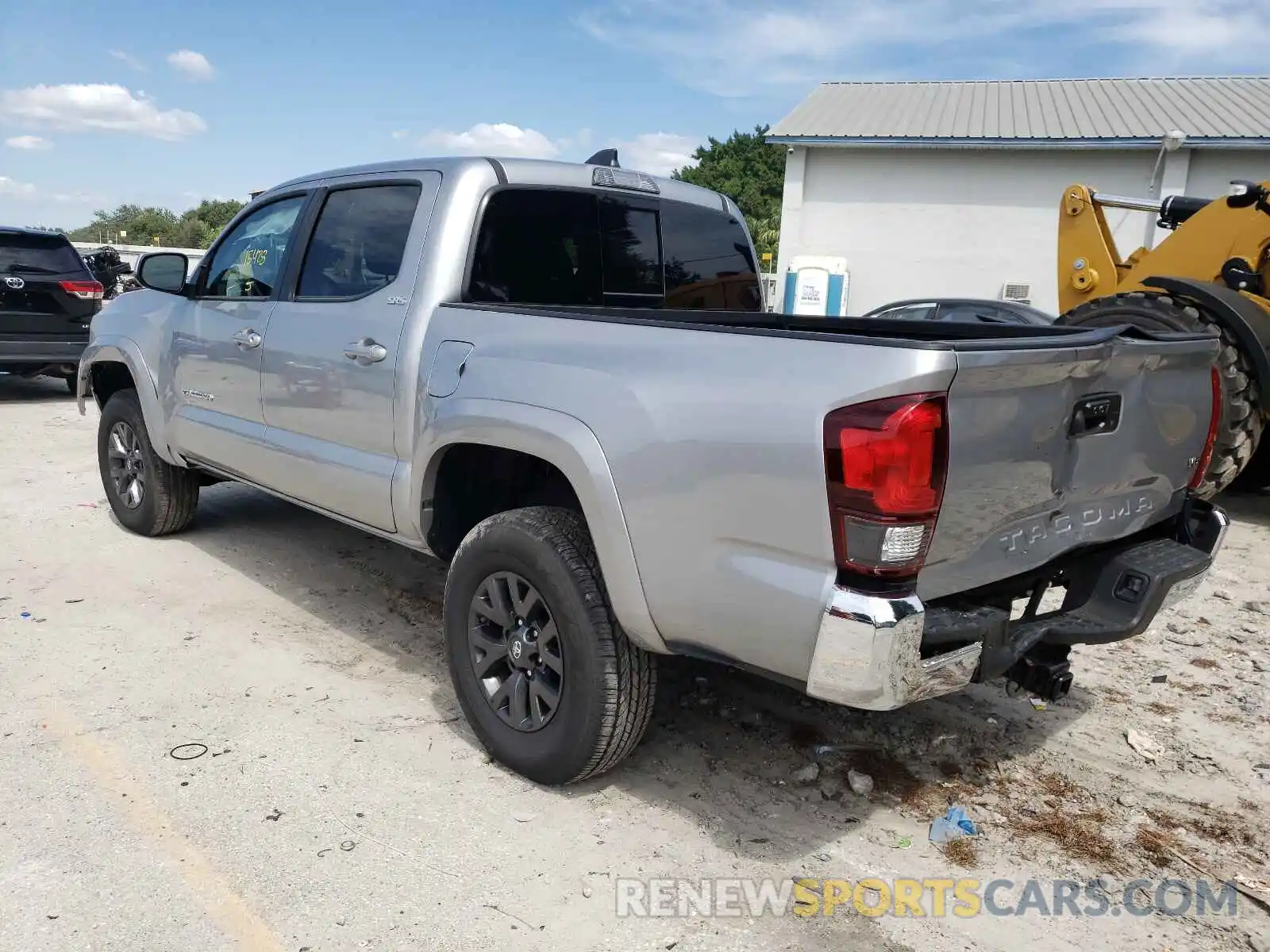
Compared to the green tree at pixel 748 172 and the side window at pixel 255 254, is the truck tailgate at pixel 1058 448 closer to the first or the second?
the side window at pixel 255 254

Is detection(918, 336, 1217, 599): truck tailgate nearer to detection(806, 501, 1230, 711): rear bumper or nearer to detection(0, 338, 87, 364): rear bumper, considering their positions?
detection(806, 501, 1230, 711): rear bumper

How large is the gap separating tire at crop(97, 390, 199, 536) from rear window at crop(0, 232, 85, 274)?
5.89 metres

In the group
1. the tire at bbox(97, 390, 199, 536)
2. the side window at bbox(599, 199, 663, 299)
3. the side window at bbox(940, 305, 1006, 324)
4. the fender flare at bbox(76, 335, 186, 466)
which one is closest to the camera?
the side window at bbox(599, 199, 663, 299)

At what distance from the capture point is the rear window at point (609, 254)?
3.62 meters

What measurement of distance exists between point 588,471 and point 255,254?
2.73 meters

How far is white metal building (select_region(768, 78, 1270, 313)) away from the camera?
16.0 metres

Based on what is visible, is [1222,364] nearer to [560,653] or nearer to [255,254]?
[560,653]

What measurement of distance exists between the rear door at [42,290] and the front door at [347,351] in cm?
787

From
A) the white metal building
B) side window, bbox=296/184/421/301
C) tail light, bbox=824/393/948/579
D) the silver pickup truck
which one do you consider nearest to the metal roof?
the white metal building

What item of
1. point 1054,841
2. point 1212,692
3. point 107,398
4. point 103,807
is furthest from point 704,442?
point 107,398

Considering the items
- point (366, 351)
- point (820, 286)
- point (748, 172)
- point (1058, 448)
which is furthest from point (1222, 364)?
point (748, 172)

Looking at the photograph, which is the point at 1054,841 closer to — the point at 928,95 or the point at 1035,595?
the point at 1035,595

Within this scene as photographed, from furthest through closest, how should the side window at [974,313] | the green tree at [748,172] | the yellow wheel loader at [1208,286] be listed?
the green tree at [748,172] < the side window at [974,313] < the yellow wheel loader at [1208,286]

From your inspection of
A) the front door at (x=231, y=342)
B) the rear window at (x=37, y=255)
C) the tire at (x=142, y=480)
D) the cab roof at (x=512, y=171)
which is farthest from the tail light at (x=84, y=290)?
the cab roof at (x=512, y=171)
